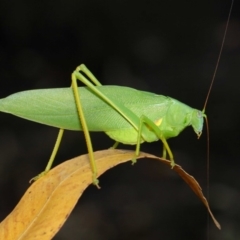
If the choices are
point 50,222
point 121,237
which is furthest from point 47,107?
point 121,237

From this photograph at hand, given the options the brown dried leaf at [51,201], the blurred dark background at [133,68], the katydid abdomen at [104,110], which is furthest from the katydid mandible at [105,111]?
the blurred dark background at [133,68]

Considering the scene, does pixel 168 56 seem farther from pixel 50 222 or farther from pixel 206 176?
pixel 50 222

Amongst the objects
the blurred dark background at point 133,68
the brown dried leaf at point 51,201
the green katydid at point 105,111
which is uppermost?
the brown dried leaf at point 51,201

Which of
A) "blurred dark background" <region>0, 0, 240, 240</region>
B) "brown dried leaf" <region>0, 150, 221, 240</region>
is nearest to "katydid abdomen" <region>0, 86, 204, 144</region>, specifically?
"brown dried leaf" <region>0, 150, 221, 240</region>

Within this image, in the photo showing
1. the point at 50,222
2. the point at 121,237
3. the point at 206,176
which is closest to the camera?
the point at 50,222

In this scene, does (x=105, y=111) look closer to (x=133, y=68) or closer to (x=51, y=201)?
(x=51, y=201)

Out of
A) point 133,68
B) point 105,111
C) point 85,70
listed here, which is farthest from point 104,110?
point 133,68

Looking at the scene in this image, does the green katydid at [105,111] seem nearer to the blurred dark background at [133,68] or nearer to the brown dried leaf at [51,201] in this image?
the brown dried leaf at [51,201]
